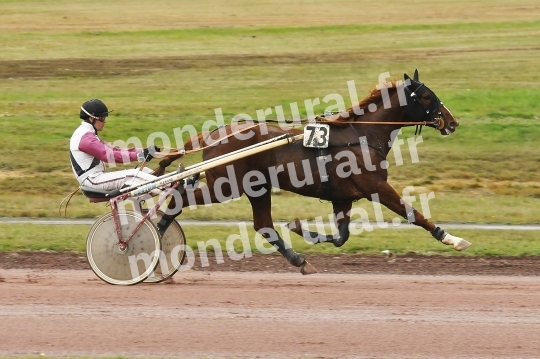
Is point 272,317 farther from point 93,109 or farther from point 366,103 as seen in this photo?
point 366,103

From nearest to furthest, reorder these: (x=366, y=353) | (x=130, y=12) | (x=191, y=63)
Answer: (x=366, y=353) < (x=191, y=63) < (x=130, y=12)

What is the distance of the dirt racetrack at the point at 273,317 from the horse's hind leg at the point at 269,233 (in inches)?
8.2

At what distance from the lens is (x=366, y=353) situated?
7805 mm

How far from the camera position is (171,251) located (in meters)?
10.1

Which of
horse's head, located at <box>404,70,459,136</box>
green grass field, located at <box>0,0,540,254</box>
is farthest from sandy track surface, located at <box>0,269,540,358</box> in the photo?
green grass field, located at <box>0,0,540,254</box>

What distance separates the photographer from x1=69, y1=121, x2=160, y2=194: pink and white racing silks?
9523 mm

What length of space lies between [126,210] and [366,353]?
3002mm

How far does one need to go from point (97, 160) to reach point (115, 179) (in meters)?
0.23

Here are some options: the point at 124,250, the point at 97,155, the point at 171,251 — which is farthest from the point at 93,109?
the point at 171,251

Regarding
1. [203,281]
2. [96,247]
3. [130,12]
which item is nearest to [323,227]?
[203,281]

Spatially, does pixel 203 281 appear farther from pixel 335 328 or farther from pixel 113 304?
Answer: pixel 335 328

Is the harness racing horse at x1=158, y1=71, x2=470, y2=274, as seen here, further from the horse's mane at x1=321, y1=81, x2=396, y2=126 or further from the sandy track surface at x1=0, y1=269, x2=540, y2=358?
the sandy track surface at x1=0, y1=269, x2=540, y2=358

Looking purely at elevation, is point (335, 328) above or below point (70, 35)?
below

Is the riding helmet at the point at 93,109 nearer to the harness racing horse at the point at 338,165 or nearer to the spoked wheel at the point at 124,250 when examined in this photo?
the spoked wheel at the point at 124,250
